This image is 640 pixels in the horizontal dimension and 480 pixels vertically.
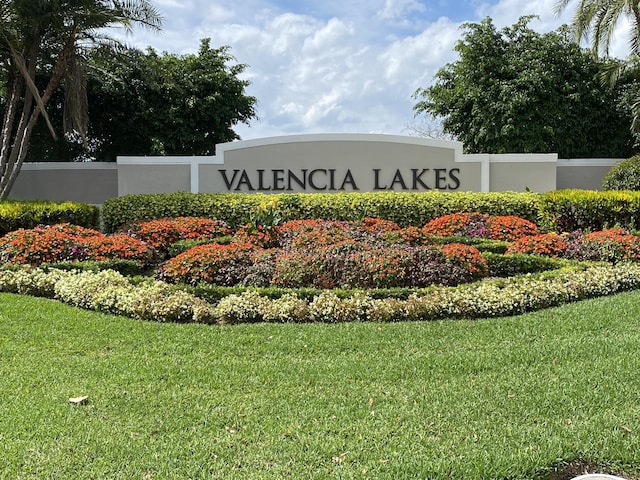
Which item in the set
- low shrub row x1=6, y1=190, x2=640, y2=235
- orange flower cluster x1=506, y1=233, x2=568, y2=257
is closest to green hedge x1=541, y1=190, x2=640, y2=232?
low shrub row x1=6, y1=190, x2=640, y2=235

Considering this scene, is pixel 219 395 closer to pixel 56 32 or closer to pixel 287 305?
pixel 287 305

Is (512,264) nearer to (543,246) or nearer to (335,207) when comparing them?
(543,246)

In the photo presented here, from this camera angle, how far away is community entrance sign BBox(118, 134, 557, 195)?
1273cm

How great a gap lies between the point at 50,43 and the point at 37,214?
572 cm

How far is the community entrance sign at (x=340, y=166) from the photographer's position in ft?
41.8

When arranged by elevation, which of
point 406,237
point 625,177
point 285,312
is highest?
point 625,177

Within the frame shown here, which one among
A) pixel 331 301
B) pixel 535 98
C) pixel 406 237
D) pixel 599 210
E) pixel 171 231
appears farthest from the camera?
pixel 535 98

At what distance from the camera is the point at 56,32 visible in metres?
12.4

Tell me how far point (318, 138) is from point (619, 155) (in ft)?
38.6

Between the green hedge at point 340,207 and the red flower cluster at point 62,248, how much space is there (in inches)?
111

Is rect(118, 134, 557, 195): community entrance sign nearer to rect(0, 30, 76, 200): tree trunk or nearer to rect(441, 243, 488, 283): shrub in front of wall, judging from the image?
rect(0, 30, 76, 200): tree trunk

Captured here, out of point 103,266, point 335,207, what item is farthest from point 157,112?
point 103,266

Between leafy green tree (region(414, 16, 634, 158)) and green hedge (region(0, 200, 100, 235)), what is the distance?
42.7ft

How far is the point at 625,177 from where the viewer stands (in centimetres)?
1293
